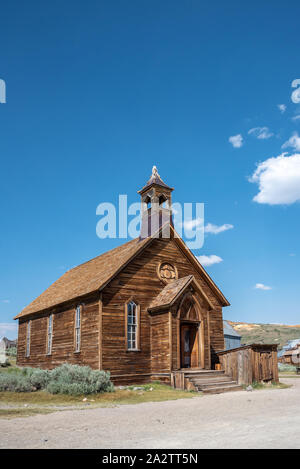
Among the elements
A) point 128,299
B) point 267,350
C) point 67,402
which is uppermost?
point 128,299

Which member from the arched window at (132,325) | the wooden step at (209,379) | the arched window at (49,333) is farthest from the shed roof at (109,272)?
the wooden step at (209,379)

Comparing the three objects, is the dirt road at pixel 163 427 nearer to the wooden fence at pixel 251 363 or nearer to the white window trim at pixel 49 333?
the wooden fence at pixel 251 363

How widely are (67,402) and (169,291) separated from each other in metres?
8.06

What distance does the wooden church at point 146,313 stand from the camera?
19188mm

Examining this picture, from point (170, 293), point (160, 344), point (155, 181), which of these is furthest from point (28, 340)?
point (155, 181)

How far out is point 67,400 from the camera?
1462 centimetres

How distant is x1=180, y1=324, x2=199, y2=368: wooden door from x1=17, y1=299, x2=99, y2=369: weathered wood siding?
476cm

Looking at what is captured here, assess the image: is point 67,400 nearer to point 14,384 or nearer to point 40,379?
point 14,384

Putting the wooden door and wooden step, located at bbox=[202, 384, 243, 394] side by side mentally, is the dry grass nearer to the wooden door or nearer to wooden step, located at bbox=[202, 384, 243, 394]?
wooden step, located at bbox=[202, 384, 243, 394]

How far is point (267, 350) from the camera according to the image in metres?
20.6

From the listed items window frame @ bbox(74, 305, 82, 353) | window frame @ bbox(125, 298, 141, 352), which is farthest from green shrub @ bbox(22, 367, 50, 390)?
window frame @ bbox(125, 298, 141, 352)

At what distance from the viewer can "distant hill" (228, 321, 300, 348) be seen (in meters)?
64.9
